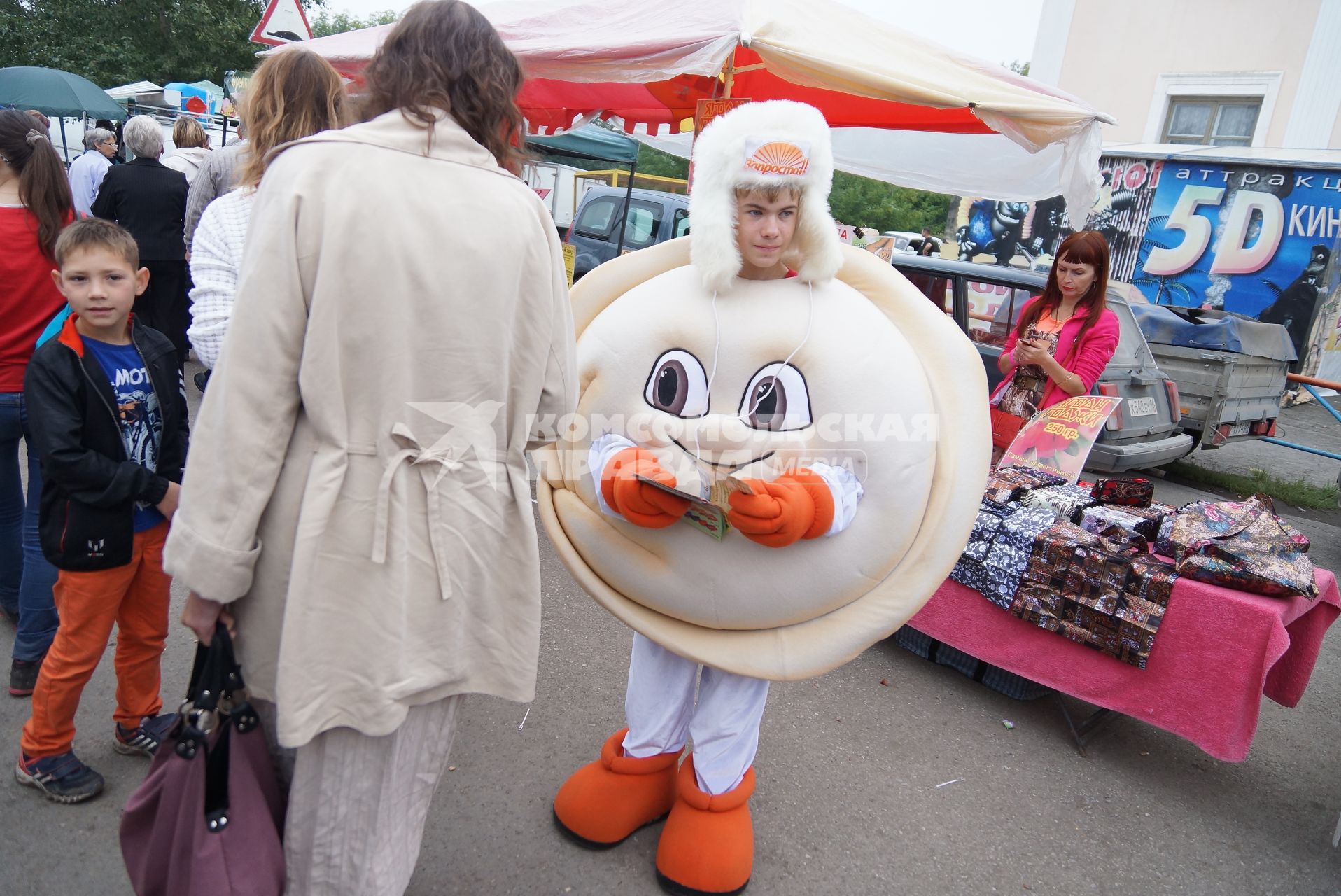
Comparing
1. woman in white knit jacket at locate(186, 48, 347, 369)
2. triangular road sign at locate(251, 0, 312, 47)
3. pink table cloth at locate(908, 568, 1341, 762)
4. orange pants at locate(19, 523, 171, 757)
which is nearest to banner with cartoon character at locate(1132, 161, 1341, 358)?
pink table cloth at locate(908, 568, 1341, 762)

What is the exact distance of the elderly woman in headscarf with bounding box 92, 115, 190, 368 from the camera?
15.2 feet

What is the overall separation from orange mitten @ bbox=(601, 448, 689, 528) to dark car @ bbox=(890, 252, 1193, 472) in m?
4.68

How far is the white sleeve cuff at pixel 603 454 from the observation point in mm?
1946

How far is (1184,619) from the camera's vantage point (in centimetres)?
275

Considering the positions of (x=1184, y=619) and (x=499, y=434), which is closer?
(x=499, y=434)

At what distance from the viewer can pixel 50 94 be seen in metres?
10.4

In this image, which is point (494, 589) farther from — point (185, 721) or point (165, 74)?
point (165, 74)

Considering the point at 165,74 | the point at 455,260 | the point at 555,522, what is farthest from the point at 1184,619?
the point at 165,74

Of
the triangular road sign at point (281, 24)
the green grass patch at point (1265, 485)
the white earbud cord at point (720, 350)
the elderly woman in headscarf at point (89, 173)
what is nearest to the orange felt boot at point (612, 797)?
the white earbud cord at point (720, 350)

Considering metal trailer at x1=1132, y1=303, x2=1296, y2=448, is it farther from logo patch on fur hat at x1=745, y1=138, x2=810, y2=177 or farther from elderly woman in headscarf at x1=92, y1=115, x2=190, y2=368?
elderly woman in headscarf at x1=92, y1=115, x2=190, y2=368

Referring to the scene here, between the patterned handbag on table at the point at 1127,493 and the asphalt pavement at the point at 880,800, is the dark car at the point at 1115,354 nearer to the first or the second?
the patterned handbag on table at the point at 1127,493

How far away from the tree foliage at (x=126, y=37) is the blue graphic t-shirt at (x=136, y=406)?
25908 millimetres

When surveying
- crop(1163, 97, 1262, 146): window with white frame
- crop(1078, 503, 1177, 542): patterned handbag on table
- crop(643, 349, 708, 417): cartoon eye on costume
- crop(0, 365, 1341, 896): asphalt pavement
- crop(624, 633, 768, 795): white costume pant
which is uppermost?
crop(1163, 97, 1262, 146): window with white frame

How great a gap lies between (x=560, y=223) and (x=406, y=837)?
16742 millimetres
